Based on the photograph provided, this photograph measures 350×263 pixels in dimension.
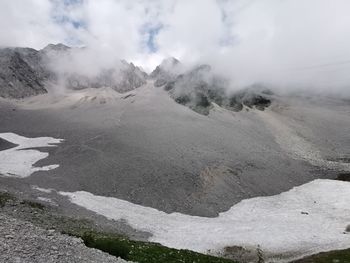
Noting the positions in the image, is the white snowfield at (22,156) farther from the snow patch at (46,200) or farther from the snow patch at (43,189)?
the snow patch at (46,200)

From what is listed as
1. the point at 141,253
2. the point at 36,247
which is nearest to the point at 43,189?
the point at 141,253

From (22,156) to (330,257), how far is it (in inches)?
3569

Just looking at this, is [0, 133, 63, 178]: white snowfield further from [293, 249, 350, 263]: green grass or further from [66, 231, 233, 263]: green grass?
[293, 249, 350, 263]: green grass

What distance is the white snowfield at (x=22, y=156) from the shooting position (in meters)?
102

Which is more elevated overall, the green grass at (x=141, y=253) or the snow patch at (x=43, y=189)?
the green grass at (x=141, y=253)

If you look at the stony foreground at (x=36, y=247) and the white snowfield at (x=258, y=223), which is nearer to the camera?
the stony foreground at (x=36, y=247)

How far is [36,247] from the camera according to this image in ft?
90.2

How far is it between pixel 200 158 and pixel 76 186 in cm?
5089

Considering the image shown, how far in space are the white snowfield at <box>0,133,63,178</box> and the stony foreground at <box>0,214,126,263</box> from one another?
6756cm

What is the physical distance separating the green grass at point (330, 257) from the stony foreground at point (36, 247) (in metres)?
31.2

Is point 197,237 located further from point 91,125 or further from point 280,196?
point 91,125

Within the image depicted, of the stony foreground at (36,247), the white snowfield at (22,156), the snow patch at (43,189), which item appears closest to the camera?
the stony foreground at (36,247)

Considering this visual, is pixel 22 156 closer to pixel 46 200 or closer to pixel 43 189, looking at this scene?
pixel 43 189

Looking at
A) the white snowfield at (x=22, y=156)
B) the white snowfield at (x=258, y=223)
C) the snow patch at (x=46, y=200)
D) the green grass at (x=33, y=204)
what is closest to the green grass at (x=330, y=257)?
the white snowfield at (x=258, y=223)
